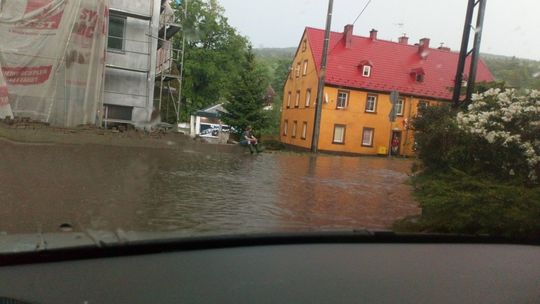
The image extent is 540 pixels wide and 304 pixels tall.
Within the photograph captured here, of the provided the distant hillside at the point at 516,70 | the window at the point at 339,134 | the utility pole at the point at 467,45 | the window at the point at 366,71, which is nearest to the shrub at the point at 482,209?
the distant hillside at the point at 516,70

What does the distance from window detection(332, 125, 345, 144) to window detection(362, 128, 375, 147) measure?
67.0 inches

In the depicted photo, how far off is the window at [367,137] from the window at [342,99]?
238cm

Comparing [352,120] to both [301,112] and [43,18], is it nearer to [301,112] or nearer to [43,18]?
[301,112]

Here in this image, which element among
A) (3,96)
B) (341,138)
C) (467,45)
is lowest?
(341,138)

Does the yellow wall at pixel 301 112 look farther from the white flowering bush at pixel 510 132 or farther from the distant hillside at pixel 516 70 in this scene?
the white flowering bush at pixel 510 132

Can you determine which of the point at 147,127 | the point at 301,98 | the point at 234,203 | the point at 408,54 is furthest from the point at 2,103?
the point at 408,54

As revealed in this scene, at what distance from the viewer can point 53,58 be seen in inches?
656

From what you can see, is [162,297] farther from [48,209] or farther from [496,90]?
[496,90]

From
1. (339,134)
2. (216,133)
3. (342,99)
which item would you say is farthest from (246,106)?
(342,99)

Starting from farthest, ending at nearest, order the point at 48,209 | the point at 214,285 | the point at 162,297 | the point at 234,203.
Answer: the point at 234,203 → the point at 48,209 → the point at 214,285 → the point at 162,297

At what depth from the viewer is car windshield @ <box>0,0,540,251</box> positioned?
5.89 m

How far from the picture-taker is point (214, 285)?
11.0ft

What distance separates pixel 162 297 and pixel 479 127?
539 centimetres

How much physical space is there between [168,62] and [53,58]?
5786 mm
